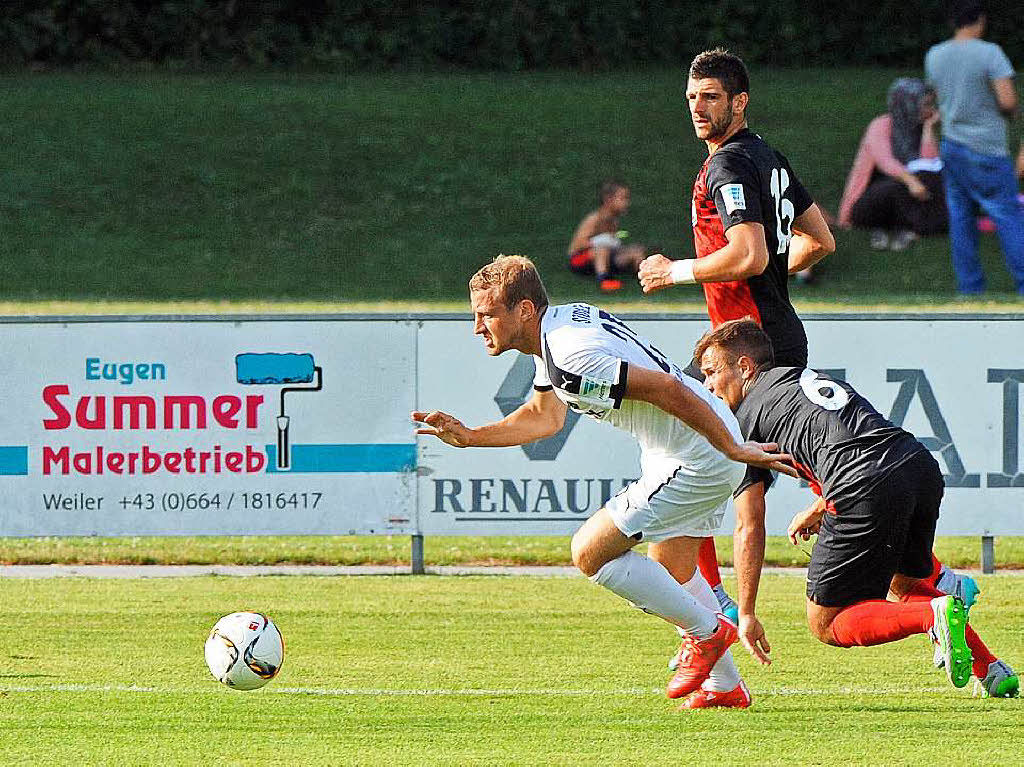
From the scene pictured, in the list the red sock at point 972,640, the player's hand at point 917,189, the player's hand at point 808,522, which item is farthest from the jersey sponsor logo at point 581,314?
the player's hand at point 917,189

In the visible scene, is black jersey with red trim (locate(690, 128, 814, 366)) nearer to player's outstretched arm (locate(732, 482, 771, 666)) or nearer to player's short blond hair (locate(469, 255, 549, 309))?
player's outstretched arm (locate(732, 482, 771, 666))

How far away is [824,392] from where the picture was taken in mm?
A: 6426

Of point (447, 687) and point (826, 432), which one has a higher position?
point (826, 432)

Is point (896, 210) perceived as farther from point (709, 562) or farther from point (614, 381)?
point (614, 381)

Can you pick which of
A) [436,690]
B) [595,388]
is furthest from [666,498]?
[436,690]

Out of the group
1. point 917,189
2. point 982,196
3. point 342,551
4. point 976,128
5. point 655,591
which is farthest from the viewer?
point 917,189

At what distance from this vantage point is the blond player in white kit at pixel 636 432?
577cm

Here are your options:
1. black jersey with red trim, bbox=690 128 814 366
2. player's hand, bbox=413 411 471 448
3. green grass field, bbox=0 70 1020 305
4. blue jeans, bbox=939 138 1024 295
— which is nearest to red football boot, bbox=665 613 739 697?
player's hand, bbox=413 411 471 448

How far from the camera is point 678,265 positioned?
21.8 feet

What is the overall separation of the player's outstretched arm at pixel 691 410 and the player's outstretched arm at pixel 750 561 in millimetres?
890

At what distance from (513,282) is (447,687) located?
5.87 feet

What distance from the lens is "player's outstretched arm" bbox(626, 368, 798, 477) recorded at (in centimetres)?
573

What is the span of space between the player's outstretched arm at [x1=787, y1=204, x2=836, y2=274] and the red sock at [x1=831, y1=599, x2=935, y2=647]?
161 cm

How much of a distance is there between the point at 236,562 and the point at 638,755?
5.21m
